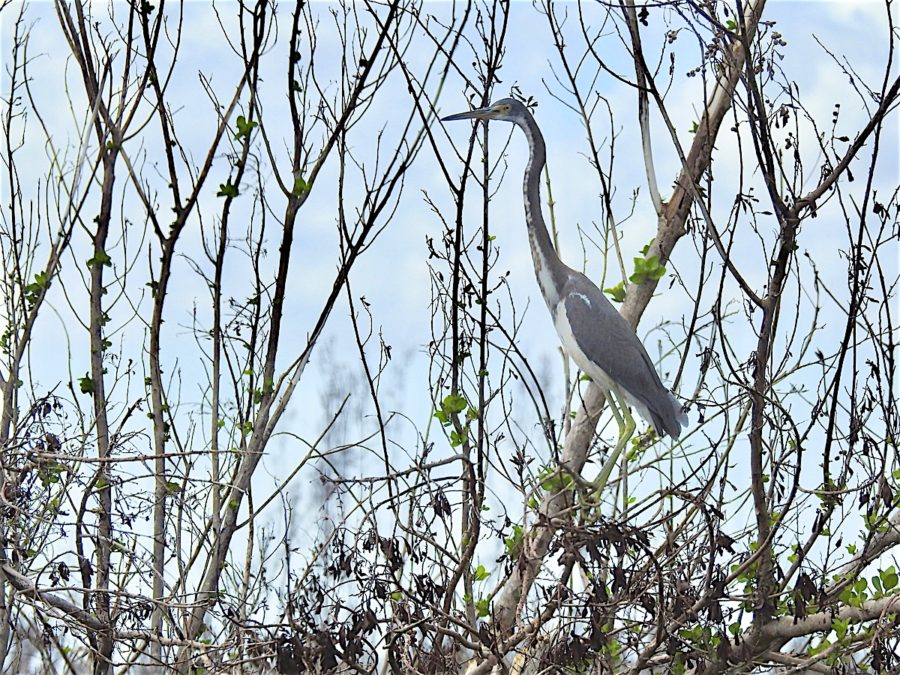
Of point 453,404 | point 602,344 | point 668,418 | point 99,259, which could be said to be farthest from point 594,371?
point 99,259

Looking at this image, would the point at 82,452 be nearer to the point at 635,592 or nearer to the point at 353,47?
the point at 353,47

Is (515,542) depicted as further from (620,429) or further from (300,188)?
(300,188)

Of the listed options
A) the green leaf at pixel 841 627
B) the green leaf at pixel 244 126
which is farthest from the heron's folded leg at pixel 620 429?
the green leaf at pixel 244 126

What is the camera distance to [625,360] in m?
3.41

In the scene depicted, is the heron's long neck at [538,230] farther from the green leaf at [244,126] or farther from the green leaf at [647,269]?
the green leaf at [244,126]

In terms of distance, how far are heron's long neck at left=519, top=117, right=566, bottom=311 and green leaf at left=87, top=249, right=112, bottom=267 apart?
52.6 inches

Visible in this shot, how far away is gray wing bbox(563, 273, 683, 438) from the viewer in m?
3.39

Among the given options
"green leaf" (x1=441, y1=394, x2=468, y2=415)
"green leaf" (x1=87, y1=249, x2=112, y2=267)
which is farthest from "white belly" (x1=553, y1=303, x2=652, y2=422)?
"green leaf" (x1=87, y1=249, x2=112, y2=267)

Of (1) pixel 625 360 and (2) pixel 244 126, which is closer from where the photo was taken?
(1) pixel 625 360

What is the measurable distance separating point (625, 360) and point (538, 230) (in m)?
0.54

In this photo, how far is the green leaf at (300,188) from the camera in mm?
3641

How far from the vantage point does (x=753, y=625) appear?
293cm

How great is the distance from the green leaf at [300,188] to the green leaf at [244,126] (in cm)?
22

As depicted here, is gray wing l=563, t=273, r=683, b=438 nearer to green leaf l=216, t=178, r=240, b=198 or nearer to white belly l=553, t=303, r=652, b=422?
white belly l=553, t=303, r=652, b=422
